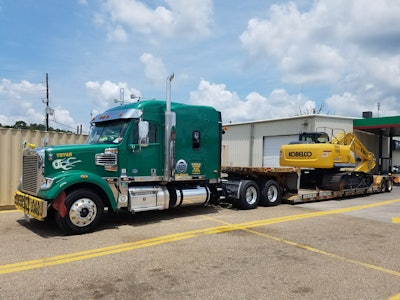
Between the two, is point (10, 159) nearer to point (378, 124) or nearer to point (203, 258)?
point (203, 258)

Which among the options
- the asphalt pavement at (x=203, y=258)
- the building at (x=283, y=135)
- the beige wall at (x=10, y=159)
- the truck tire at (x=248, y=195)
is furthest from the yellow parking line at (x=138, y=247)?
the building at (x=283, y=135)

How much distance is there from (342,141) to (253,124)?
457 inches

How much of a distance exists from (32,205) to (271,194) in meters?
7.43

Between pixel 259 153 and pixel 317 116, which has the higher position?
pixel 317 116

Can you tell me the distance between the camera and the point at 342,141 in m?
15.3

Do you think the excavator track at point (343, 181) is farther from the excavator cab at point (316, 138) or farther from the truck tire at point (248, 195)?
the truck tire at point (248, 195)

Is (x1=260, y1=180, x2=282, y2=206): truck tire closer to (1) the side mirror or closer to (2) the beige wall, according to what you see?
(1) the side mirror

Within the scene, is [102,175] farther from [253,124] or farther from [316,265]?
[253,124]

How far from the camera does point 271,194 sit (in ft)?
39.2

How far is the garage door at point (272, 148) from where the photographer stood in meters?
24.4

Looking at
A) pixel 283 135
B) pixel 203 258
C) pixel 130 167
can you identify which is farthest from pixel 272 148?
pixel 203 258

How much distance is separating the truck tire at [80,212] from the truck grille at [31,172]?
0.88 m

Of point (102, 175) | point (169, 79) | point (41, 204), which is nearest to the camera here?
point (41, 204)

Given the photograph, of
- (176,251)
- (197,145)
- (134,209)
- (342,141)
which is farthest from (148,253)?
(342,141)
